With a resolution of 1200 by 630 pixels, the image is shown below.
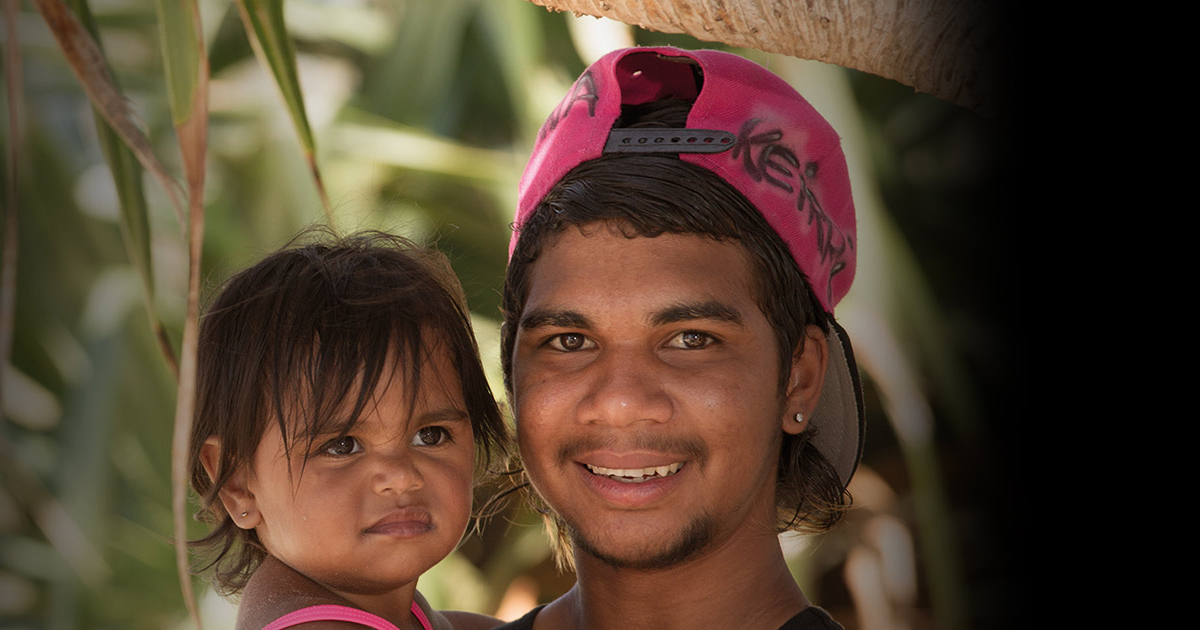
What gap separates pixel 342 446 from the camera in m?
1.75

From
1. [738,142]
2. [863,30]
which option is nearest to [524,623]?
[738,142]

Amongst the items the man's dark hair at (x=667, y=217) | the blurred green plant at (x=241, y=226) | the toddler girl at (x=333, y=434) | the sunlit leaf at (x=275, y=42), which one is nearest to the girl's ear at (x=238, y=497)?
the toddler girl at (x=333, y=434)

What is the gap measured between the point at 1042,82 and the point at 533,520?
3286 millimetres

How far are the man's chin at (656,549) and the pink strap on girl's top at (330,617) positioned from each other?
12.1 inches

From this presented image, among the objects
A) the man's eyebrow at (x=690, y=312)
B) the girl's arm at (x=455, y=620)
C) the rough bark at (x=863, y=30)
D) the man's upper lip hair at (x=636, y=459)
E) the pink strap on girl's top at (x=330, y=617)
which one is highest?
the rough bark at (x=863, y=30)

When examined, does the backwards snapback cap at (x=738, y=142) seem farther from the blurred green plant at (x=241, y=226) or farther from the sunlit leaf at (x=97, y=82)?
the blurred green plant at (x=241, y=226)

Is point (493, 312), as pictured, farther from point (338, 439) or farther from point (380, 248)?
point (338, 439)

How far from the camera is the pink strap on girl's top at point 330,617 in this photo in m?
1.63

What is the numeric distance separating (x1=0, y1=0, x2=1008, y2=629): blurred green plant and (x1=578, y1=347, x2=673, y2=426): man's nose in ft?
4.94

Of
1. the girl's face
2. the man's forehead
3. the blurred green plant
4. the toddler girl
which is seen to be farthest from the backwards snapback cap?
the blurred green plant

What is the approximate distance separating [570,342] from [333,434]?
0.35m

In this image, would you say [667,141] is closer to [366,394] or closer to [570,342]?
[570,342]

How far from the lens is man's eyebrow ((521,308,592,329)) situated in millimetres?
1701

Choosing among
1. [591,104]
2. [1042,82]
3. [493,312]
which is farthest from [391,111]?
[1042,82]
